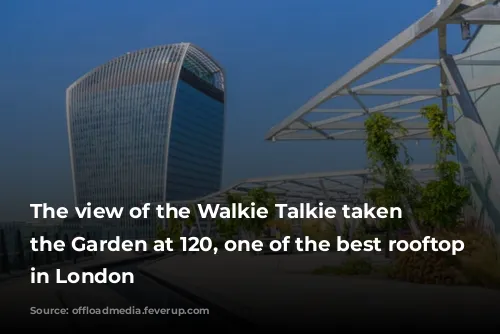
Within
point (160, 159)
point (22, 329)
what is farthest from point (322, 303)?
point (160, 159)

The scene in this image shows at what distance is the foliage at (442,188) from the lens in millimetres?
15352

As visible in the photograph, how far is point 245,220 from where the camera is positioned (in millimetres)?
35875

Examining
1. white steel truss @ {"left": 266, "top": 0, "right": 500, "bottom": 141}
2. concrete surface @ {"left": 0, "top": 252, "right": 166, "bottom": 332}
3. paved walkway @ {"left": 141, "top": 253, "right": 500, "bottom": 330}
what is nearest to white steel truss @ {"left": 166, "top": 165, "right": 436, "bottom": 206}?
white steel truss @ {"left": 266, "top": 0, "right": 500, "bottom": 141}

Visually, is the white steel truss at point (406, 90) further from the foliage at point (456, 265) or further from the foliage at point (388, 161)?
the foliage at point (456, 265)

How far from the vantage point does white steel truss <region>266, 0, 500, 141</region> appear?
11.9m

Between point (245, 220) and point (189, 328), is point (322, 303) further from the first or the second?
point (245, 220)

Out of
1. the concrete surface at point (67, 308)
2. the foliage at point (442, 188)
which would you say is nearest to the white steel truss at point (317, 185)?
the foliage at point (442, 188)

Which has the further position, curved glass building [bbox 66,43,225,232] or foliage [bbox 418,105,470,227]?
curved glass building [bbox 66,43,225,232]

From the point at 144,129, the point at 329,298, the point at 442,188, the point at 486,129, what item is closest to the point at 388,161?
the point at 442,188

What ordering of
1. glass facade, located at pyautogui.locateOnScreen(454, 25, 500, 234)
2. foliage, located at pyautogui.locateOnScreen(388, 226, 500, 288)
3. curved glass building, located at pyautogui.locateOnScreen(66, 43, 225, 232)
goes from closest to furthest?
foliage, located at pyautogui.locateOnScreen(388, 226, 500, 288), glass facade, located at pyautogui.locateOnScreen(454, 25, 500, 234), curved glass building, located at pyautogui.locateOnScreen(66, 43, 225, 232)

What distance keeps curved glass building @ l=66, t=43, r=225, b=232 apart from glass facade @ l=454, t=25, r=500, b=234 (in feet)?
312

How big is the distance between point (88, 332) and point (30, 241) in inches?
562

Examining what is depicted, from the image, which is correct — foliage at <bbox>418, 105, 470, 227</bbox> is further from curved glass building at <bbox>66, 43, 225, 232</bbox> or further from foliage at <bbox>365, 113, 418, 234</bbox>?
curved glass building at <bbox>66, 43, 225, 232</bbox>

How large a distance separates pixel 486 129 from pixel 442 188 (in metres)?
3.52
